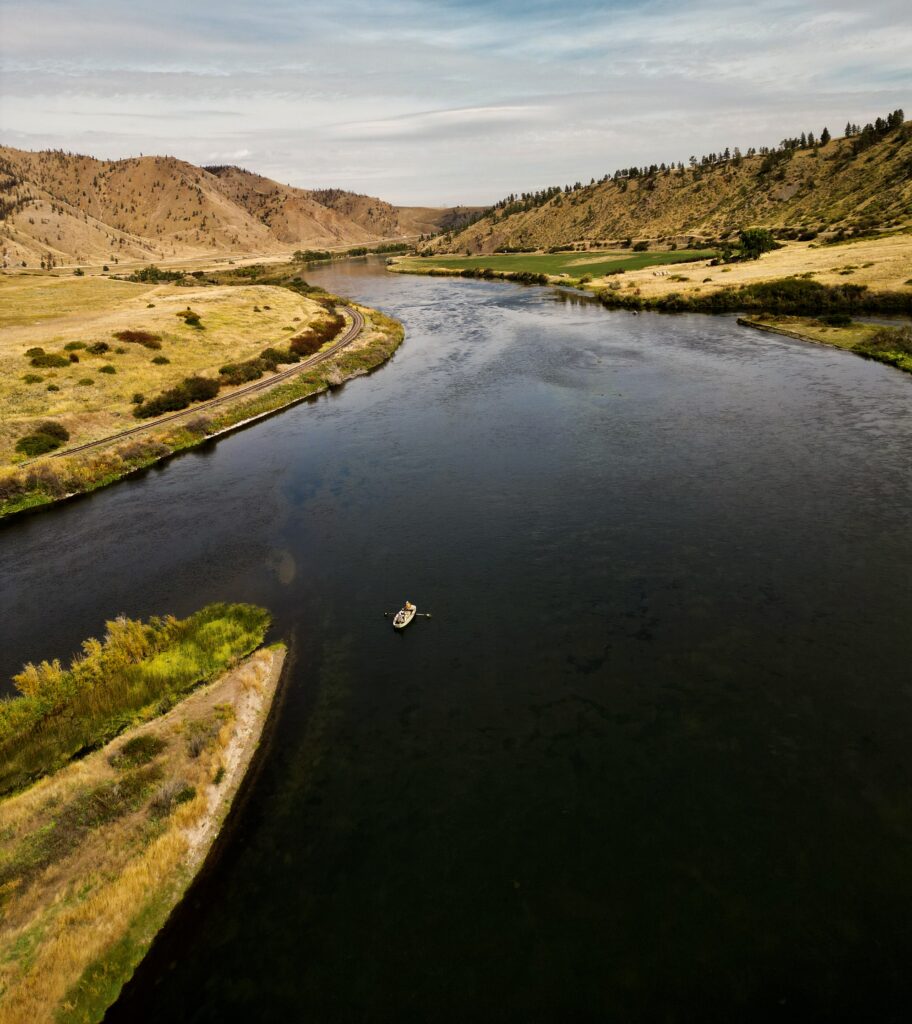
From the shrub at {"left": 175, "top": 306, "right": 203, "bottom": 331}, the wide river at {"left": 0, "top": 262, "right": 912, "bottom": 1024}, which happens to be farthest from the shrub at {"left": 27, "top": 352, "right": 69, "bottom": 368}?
the wide river at {"left": 0, "top": 262, "right": 912, "bottom": 1024}

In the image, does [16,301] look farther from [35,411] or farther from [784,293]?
[784,293]

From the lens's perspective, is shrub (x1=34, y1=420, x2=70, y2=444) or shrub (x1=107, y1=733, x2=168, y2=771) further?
shrub (x1=34, y1=420, x2=70, y2=444)

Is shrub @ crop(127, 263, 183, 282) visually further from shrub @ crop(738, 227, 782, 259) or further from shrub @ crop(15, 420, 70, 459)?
shrub @ crop(738, 227, 782, 259)

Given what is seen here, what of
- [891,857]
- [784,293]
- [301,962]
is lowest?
[301,962]

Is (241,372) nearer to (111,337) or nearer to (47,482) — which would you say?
(111,337)

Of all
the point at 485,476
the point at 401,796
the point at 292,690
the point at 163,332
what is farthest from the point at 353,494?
the point at 163,332

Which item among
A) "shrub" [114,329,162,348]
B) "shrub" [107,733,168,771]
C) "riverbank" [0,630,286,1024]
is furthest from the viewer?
"shrub" [114,329,162,348]
